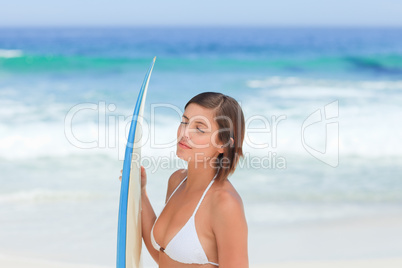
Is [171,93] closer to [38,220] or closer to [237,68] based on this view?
[237,68]

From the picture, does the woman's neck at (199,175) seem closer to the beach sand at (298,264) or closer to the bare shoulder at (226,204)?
the bare shoulder at (226,204)

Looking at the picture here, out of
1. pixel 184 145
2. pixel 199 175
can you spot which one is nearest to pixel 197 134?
pixel 184 145

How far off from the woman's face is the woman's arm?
21cm

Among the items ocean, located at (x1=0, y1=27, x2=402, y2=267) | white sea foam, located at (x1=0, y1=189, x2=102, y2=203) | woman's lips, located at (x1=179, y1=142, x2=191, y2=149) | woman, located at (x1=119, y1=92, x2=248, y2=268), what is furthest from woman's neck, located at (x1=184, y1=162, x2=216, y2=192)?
white sea foam, located at (x1=0, y1=189, x2=102, y2=203)

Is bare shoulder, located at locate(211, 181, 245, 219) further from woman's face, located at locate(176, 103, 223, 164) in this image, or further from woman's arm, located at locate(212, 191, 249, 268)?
woman's face, located at locate(176, 103, 223, 164)

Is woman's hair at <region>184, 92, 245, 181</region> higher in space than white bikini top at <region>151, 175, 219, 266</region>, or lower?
higher

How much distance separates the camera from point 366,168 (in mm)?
6555

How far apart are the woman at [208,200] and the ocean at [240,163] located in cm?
141

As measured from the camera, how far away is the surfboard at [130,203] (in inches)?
67.3

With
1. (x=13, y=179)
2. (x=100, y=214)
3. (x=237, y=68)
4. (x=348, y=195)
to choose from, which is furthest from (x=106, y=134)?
(x=237, y=68)

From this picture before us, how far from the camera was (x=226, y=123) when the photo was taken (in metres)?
1.83

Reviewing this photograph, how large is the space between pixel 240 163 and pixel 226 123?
15.3 ft

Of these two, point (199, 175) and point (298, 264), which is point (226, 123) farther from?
point (298, 264)

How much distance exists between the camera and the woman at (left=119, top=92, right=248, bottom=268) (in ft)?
5.53
